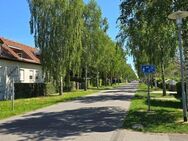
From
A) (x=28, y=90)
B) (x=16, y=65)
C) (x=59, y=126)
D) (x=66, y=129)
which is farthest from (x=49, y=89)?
(x=66, y=129)

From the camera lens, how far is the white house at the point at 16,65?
4022 cm

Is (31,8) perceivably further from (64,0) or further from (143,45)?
(143,45)

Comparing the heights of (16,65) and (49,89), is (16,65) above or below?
above

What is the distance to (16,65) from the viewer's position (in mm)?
44000

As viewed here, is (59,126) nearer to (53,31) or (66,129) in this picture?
(66,129)

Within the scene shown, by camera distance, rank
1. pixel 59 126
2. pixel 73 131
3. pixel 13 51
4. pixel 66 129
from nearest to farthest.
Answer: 1. pixel 73 131
2. pixel 66 129
3. pixel 59 126
4. pixel 13 51

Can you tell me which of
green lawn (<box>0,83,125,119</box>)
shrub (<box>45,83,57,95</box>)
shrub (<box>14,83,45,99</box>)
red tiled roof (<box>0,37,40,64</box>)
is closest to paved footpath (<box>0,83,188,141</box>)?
green lawn (<box>0,83,125,119</box>)

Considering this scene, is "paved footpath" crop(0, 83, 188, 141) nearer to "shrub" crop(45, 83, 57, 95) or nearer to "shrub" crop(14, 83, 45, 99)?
"shrub" crop(14, 83, 45, 99)

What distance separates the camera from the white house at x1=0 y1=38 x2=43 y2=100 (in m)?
40.2

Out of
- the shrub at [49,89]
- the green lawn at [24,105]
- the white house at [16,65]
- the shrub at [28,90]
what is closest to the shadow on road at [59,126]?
the green lawn at [24,105]

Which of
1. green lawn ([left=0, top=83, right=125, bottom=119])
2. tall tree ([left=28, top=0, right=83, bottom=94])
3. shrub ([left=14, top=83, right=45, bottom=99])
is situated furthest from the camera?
tall tree ([left=28, top=0, right=83, bottom=94])


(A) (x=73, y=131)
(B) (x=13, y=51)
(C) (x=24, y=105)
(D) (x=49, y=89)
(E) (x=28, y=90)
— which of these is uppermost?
(B) (x=13, y=51)

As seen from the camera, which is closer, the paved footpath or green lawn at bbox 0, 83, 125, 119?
the paved footpath

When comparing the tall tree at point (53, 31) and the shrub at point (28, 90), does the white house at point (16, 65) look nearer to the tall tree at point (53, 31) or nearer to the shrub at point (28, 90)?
the shrub at point (28, 90)
